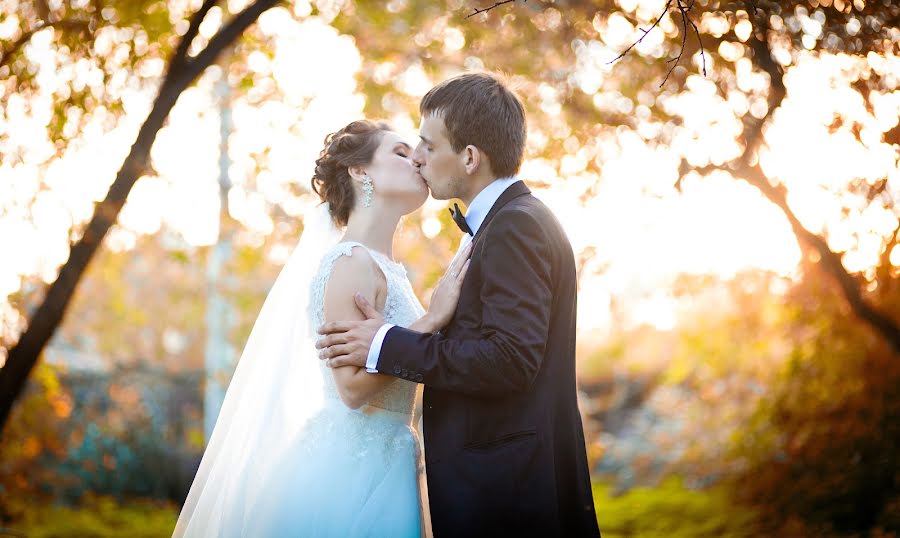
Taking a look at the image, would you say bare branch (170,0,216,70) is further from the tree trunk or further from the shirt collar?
the shirt collar

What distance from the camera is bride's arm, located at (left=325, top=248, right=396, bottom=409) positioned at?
2.94 m

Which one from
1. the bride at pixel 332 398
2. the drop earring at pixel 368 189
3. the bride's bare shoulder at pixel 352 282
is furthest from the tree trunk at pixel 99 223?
the bride's bare shoulder at pixel 352 282

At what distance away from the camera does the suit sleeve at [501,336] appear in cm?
256

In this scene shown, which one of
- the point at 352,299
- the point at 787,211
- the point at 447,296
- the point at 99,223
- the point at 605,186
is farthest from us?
the point at 605,186

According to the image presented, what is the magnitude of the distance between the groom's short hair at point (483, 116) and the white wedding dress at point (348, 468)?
0.62m

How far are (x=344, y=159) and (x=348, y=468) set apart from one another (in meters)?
1.21

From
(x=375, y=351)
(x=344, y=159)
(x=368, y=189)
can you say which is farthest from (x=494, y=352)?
(x=344, y=159)

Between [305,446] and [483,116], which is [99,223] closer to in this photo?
[305,446]

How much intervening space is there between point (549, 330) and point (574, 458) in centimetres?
42

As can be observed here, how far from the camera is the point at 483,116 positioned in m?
2.88

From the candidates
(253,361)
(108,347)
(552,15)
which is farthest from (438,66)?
(108,347)

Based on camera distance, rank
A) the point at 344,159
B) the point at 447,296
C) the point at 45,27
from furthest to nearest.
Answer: the point at 45,27, the point at 344,159, the point at 447,296

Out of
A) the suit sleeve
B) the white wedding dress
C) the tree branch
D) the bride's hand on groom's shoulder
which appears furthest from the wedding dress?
the tree branch

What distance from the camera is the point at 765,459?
23.8 ft
